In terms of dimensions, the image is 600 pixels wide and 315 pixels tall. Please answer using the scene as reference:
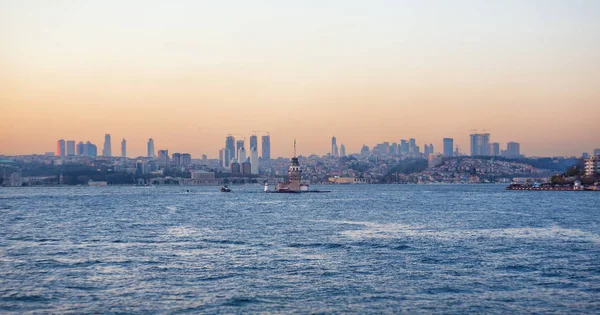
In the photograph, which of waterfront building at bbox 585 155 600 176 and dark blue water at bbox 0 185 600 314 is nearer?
dark blue water at bbox 0 185 600 314

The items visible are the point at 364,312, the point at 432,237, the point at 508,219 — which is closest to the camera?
the point at 364,312

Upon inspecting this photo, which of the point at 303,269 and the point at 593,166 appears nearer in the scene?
the point at 303,269

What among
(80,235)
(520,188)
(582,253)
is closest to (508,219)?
(582,253)

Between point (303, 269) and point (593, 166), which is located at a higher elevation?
point (593, 166)

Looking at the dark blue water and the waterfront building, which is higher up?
the waterfront building

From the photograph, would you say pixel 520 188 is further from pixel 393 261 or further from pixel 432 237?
pixel 393 261

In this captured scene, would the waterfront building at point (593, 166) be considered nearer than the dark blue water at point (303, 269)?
No

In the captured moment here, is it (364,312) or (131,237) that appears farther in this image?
(131,237)

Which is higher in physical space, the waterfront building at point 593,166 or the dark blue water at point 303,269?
the waterfront building at point 593,166
